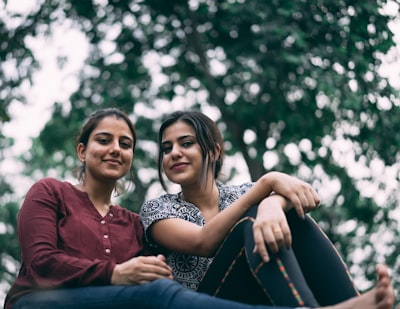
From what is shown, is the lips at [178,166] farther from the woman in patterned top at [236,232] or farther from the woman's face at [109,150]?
the woman's face at [109,150]

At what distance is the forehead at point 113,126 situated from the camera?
3.17 metres

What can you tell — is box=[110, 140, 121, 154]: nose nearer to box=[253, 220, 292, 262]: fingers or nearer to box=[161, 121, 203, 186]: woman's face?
box=[161, 121, 203, 186]: woman's face

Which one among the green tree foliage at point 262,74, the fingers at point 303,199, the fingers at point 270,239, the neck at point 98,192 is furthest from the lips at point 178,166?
the green tree foliage at point 262,74

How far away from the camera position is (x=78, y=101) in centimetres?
893

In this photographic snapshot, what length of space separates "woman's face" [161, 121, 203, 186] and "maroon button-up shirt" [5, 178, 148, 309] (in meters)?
0.33

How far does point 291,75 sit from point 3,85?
11.7 feet

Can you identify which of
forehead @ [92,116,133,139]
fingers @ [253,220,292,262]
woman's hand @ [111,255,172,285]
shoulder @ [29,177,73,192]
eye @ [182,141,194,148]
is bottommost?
woman's hand @ [111,255,172,285]

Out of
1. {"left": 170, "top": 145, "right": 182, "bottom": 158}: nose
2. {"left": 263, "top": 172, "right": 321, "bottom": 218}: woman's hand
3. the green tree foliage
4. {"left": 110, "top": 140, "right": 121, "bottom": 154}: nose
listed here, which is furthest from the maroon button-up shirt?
the green tree foliage

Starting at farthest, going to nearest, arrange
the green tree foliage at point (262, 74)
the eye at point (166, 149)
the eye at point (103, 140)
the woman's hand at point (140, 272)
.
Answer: the green tree foliage at point (262, 74)
the eye at point (166, 149)
the eye at point (103, 140)
the woman's hand at point (140, 272)

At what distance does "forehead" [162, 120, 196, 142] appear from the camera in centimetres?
322

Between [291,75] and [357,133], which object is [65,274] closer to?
[291,75]

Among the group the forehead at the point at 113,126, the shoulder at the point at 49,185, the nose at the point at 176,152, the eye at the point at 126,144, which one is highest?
the forehead at the point at 113,126

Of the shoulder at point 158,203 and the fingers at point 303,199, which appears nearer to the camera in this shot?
the fingers at point 303,199

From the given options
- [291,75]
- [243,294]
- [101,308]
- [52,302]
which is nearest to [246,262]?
[243,294]
